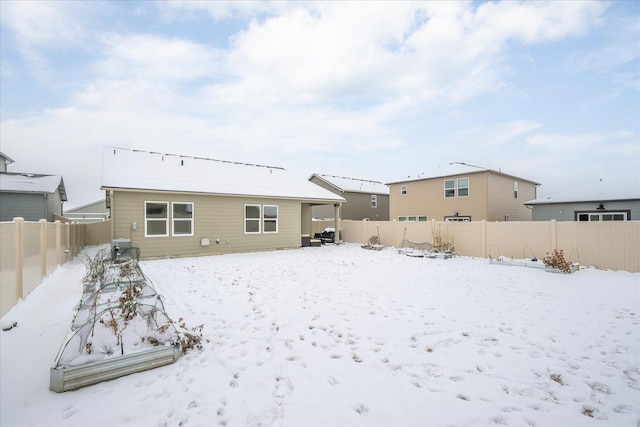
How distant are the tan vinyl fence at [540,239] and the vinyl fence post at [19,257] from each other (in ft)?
43.1

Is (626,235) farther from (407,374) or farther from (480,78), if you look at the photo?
(407,374)

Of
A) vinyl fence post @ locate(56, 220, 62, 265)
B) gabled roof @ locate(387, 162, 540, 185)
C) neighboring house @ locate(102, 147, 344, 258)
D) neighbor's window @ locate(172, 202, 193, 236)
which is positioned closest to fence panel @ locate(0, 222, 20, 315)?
vinyl fence post @ locate(56, 220, 62, 265)

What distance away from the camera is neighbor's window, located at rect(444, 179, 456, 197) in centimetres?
2065

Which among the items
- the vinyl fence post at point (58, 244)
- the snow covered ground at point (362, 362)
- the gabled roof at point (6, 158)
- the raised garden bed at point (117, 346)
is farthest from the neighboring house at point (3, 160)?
the raised garden bed at point (117, 346)

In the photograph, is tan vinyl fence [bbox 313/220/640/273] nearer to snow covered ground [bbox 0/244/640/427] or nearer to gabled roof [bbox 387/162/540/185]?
snow covered ground [bbox 0/244/640/427]

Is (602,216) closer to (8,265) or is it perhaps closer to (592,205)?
(592,205)

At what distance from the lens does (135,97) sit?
47.5 ft

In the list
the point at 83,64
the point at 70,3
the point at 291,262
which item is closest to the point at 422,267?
the point at 291,262

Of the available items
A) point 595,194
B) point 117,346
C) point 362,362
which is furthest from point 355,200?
point 117,346

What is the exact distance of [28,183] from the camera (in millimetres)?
17781

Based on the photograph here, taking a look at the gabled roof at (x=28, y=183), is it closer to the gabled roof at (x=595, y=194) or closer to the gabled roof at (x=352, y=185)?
the gabled roof at (x=352, y=185)

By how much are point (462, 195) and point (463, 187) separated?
0.55 m

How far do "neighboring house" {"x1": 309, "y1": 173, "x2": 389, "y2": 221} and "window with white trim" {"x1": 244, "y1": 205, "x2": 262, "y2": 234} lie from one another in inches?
478

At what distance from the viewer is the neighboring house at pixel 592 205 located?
15.2 meters
